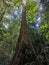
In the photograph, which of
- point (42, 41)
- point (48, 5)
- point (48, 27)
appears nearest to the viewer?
point (48, 5)

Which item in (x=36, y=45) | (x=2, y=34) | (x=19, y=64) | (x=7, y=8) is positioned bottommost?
(x=19, y=64)

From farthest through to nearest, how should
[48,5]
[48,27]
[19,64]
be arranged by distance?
[48,27]
[48,5]
[19,64]

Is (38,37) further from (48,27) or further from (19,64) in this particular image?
(19,64)

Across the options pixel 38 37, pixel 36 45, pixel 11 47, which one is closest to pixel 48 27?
pixel 36 45

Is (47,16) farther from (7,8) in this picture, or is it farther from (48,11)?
(7,8)

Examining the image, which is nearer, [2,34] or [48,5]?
[48,5]

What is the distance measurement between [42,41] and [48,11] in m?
5.53

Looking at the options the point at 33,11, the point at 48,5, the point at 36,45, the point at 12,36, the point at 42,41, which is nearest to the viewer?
the point at 48,5

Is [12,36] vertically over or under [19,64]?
over

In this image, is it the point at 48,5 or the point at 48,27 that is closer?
the point at 48,5

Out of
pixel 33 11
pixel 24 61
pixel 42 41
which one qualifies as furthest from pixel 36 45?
pixel 24 61

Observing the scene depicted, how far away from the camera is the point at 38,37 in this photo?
19.1m

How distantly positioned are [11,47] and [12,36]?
121 inches

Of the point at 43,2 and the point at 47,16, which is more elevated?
the point at 43,2
